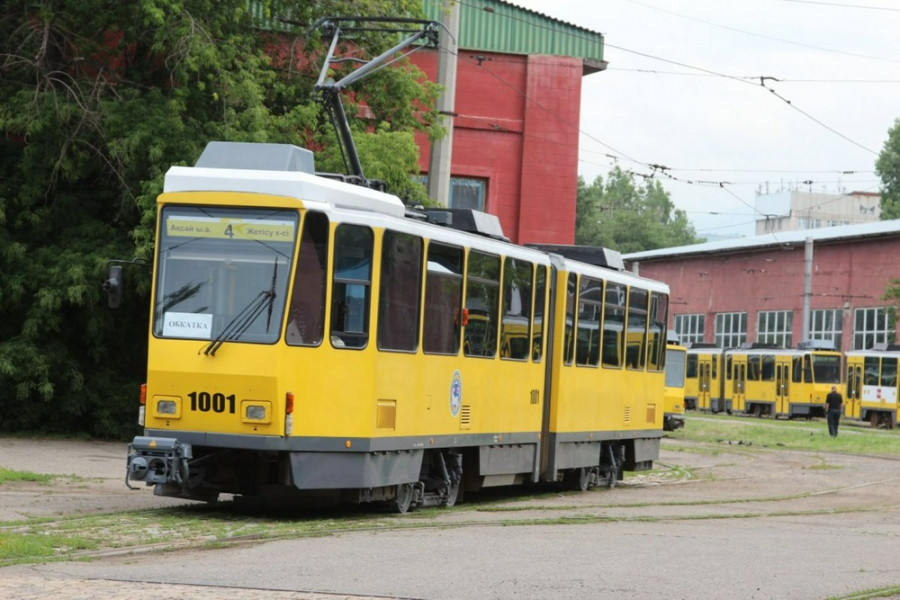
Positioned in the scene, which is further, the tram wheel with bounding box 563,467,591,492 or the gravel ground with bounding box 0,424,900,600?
the tram wheel with bounding box 563,467,591,492

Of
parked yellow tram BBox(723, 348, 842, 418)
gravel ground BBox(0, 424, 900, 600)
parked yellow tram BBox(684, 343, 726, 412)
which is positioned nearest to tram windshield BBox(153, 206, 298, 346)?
gravel ground BBox(0, 424, 900, 600)

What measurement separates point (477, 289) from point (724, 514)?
3879 mm

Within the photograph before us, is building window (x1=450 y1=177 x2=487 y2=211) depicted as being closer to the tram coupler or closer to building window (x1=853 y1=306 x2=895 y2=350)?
the tram coupler

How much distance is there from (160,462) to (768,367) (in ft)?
169

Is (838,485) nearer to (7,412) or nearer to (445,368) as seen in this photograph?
(445,368)

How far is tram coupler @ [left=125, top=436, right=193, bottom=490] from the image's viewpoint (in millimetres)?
14398

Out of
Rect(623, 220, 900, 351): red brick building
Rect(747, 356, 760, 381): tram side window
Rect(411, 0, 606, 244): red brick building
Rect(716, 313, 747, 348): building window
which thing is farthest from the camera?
Rect(716, 313, 747, 348): building window

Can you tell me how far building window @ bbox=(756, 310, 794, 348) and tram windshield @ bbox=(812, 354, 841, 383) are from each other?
43.2 feet

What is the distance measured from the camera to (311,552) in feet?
39.8

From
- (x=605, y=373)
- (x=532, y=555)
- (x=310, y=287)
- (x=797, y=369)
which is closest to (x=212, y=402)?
(x=310, y=287)

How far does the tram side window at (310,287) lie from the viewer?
1489cm

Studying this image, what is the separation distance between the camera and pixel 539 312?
1995 centimetres

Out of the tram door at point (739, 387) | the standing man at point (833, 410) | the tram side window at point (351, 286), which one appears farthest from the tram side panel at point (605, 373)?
the tram door at point (739, 387)

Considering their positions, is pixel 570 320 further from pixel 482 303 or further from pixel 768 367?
pixel 768 367
